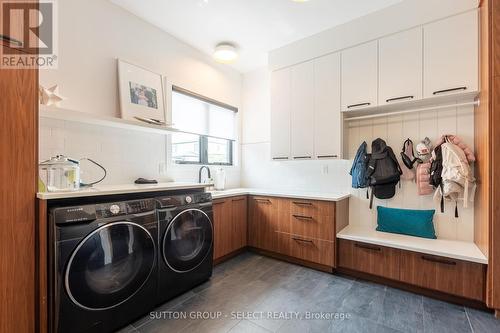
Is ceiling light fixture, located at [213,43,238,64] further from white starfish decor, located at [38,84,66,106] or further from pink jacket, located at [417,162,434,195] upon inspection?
pink jacket, located at [417,162,434,195]

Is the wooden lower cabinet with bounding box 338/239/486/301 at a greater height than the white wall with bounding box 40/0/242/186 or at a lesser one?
lesser

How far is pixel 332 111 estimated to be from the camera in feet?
8.73

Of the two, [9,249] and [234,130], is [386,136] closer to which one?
[234,130]

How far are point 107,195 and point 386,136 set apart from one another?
9.09 ft

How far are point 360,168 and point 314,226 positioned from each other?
84 centimetres

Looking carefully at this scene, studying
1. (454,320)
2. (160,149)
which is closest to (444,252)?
(454,320)

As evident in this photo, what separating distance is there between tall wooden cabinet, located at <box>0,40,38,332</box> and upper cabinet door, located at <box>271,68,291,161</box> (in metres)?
2.40

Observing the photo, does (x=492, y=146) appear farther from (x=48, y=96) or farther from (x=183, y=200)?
(x=48, y=96)

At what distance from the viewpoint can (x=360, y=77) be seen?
246 cm

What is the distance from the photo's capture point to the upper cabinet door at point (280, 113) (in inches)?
119

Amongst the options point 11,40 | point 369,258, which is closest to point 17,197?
point 11,40

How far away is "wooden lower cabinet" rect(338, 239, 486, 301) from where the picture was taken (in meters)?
1.80

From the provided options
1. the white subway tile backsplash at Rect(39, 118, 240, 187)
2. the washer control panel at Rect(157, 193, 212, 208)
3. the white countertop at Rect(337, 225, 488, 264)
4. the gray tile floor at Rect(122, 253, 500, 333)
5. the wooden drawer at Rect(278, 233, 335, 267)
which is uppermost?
the white subway tile backsplash at Rect(39, 118, 240, 187)

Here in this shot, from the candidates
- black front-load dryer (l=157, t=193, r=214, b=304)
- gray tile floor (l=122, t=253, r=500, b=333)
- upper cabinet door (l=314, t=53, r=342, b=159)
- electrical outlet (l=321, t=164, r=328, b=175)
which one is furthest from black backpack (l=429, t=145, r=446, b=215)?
black front-load dryer (l=157, t=193, r=214, b=304)
